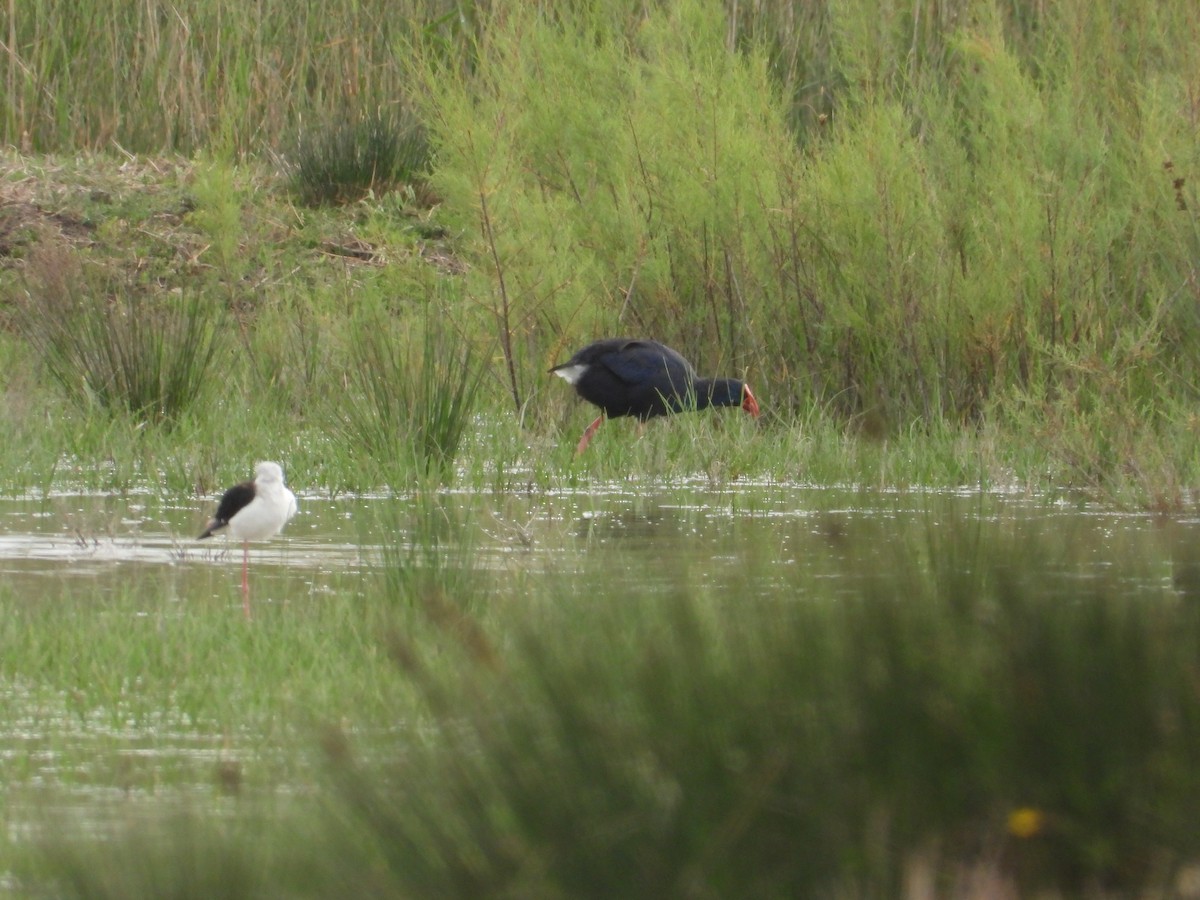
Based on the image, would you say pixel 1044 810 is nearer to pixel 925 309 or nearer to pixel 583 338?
pixel 925 309

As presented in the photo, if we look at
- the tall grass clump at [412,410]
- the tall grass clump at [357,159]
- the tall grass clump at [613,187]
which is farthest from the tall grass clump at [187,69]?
the tall grass clump at [412,410]

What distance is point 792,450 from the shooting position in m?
8.33

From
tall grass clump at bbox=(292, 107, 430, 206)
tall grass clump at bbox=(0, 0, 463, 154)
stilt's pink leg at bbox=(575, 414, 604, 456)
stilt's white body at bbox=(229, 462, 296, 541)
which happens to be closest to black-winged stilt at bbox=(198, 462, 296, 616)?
stilt's white body at bbox=(229, 462, 296, 541)

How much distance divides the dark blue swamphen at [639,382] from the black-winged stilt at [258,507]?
295 cm

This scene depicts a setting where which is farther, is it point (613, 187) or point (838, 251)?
point (613, 187)

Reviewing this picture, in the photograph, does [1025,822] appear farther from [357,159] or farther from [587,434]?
[357,159]

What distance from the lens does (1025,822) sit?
2.75 metres

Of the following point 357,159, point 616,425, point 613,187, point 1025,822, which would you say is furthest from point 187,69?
point 1025,822

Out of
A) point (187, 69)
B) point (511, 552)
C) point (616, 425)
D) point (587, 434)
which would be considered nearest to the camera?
point (511, 552)

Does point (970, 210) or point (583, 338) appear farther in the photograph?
point (583, 338)

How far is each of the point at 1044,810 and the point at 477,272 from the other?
7298mm

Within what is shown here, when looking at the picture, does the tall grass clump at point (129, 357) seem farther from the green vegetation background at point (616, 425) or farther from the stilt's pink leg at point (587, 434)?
the stilt's pink leg at point (587, 434)

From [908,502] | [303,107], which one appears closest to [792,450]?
[908,502]

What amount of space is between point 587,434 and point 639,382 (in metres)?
0.32
